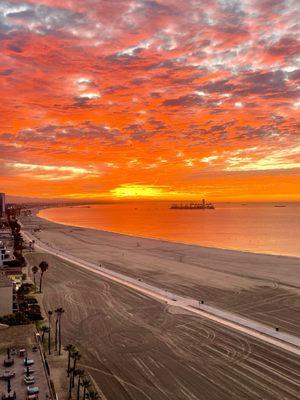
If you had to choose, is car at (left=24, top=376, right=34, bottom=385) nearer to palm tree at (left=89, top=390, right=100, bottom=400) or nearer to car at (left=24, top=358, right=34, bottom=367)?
car at (left=24, top=358, right=34, bottom=367)

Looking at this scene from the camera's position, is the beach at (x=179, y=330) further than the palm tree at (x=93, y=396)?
Yes

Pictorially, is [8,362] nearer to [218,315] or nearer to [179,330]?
[179,330]

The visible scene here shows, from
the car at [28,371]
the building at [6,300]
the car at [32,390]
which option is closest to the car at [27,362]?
the car at [28,371]

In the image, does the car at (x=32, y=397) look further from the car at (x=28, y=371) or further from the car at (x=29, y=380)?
the car at (x=28, y=371)

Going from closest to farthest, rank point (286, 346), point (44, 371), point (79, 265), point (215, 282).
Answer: point (44, 371) < point (286, 346) < point (215, 282) < point (79, 265)

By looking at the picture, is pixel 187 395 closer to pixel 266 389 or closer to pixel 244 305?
pixel 266 389

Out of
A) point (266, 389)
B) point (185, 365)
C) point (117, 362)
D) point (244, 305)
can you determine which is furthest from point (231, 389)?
point (244, 305)
